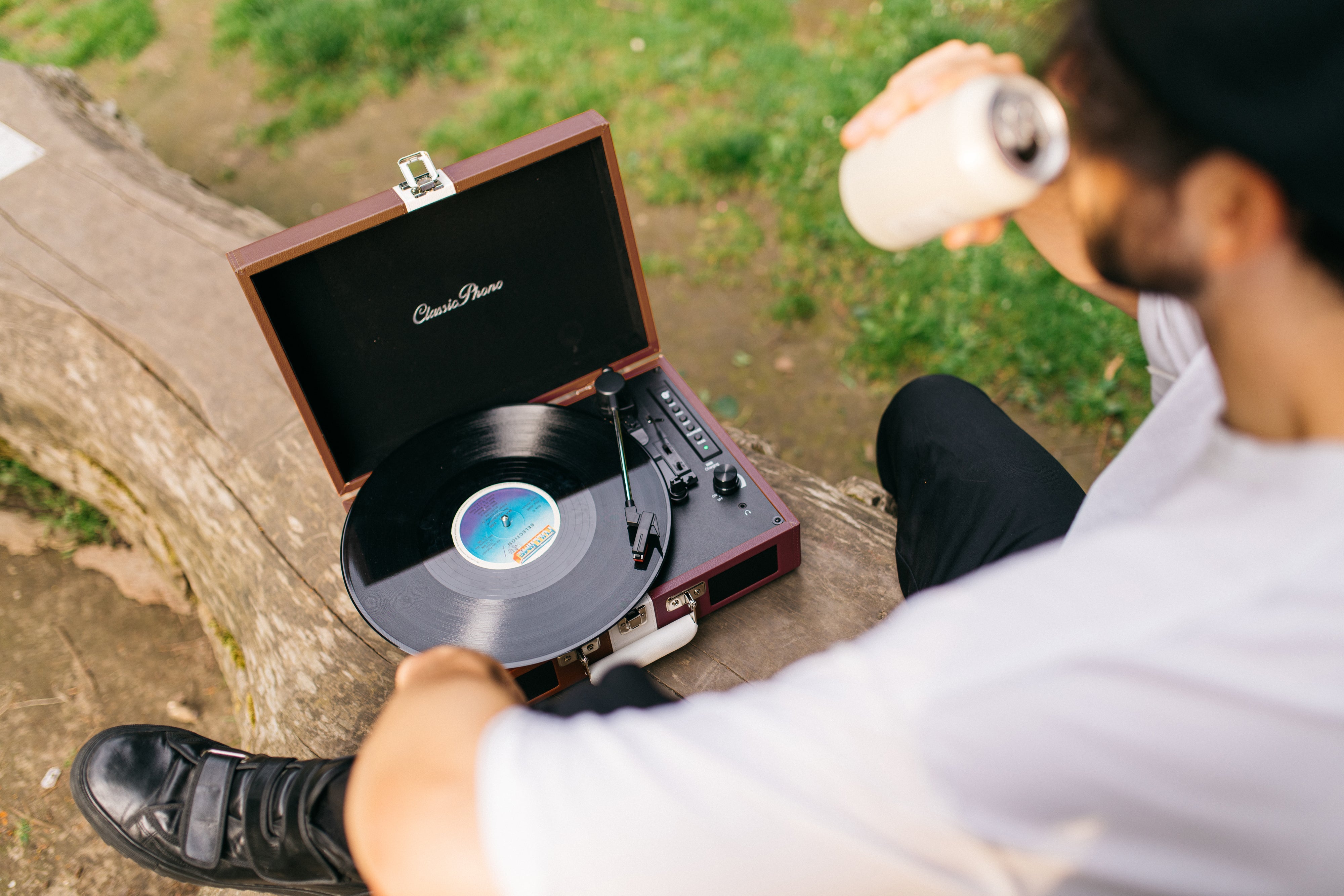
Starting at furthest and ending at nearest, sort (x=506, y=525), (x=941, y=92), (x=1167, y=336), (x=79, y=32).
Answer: (x=79, y=32) < (x=506, y=525) < (x=1167, y=336) < (x=941, y=92)

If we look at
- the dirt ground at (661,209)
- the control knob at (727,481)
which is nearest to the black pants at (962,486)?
the control knob at (727,481)

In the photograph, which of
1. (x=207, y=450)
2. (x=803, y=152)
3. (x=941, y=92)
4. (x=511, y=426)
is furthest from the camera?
(x=803, y=152)

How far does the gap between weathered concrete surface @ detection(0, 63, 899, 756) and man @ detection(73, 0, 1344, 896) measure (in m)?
0.91

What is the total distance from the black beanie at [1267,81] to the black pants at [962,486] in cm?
96

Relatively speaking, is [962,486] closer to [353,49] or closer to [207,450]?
[207,450]

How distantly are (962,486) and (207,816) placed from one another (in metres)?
1.65

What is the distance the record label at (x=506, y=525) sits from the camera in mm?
1664

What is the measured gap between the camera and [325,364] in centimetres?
173

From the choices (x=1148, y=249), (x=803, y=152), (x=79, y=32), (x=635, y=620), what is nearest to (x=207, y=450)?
(x=635, y=620)

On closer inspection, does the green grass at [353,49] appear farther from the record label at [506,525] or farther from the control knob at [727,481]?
the control knob at [727,481]

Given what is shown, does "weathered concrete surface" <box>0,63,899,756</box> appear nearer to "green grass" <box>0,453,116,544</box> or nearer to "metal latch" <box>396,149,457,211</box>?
"green grass" <box>0,453,116,544</box>

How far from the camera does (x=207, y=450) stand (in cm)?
234

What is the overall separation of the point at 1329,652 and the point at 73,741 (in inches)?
120

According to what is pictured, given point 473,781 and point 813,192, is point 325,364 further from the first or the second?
point 813,192
